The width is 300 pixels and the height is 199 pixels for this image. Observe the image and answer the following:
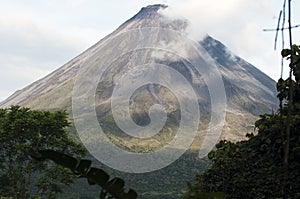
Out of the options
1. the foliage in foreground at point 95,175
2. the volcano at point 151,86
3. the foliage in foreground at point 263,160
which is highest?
the volcano at point 151,86

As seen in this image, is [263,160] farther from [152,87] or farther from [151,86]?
[151,86]

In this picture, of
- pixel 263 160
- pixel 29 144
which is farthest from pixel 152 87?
pixel 263 160

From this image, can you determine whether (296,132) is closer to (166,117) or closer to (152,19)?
(166,117)

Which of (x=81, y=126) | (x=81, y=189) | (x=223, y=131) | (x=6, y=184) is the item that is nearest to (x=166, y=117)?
(x=223, y=131)

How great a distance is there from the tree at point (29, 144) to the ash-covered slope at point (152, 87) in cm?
9853

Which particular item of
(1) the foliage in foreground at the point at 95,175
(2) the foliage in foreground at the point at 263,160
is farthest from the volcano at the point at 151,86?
(1) the foliage in foreground at the point at 95,175

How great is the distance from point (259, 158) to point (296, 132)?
870 mm

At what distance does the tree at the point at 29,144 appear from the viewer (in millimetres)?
16938

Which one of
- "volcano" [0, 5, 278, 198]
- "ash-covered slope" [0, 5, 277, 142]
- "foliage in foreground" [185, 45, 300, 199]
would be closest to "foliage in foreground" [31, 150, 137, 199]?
"foliage in foreground" [185, 45, 300, 199]

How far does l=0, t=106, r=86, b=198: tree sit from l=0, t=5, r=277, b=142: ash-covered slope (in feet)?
323

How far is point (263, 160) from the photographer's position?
284 inches

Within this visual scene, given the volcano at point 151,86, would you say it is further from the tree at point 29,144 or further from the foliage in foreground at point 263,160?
the foliage in foreground at point 263,160

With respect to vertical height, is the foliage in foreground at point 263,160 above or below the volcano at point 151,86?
below

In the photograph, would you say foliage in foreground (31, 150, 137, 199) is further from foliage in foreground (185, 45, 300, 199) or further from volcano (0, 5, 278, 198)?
volcano (0, 5, 278, 198)
